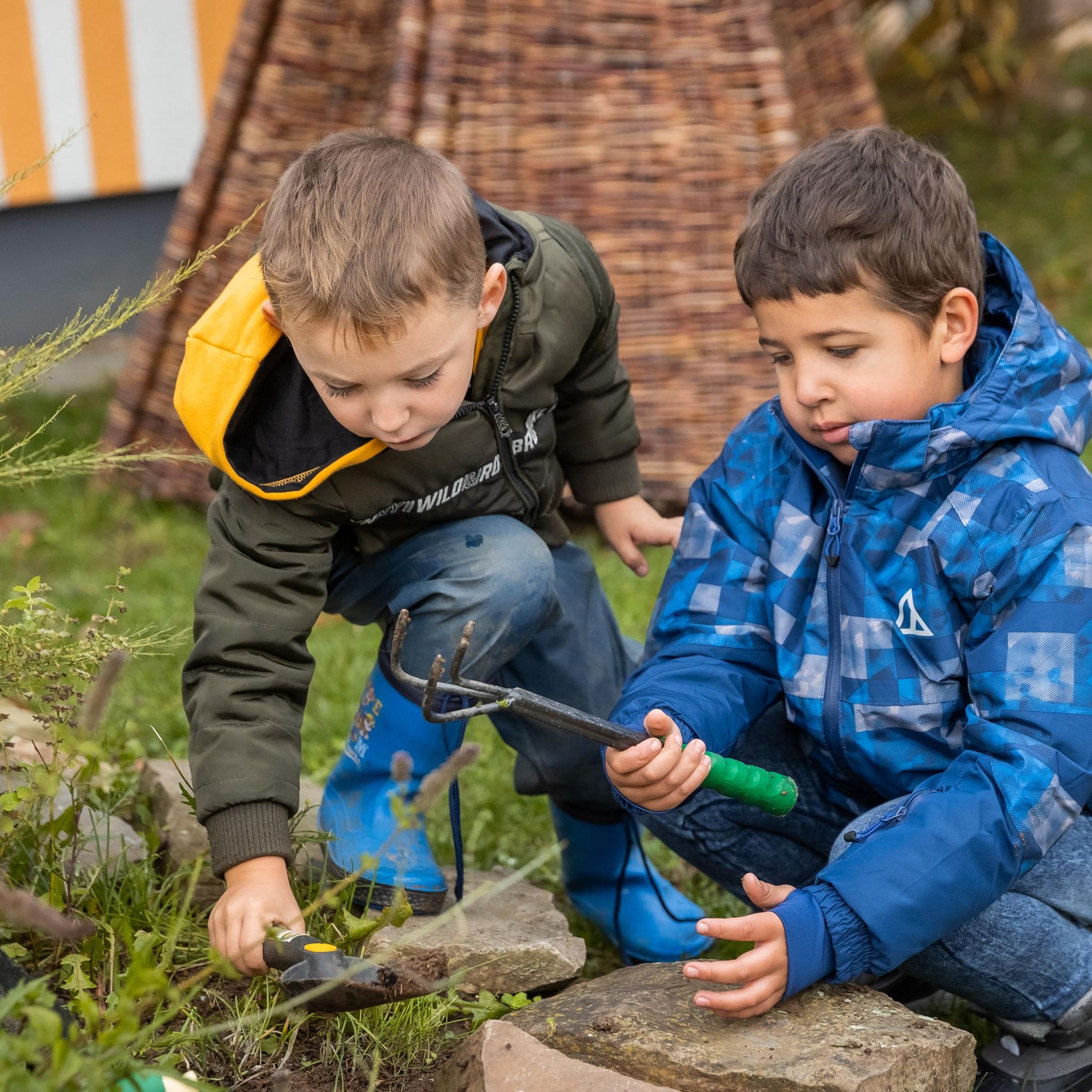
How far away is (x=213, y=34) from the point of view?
16.6 feet

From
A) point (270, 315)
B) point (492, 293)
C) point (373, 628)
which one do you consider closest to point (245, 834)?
point (270, 315)

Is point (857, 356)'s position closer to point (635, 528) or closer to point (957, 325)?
point (957, 325)

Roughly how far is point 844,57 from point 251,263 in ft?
9.16

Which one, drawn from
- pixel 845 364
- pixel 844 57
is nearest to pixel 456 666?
pixel 845 364

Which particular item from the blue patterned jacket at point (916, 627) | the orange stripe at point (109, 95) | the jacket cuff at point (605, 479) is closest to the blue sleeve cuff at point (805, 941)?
the blue patterned jacket at point (916, 627)

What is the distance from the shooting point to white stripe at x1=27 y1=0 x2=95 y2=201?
4.89m

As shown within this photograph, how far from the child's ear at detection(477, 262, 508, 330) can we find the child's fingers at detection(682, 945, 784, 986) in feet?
3.02

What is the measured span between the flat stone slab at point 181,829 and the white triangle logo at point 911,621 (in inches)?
34.1

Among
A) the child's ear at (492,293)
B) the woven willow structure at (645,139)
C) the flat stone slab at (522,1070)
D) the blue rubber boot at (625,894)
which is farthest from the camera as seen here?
the woven willow structure at (645,139)

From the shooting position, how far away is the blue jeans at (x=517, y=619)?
1981 mm

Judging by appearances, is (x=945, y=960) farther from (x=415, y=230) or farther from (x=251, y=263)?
(x=251, y=263)

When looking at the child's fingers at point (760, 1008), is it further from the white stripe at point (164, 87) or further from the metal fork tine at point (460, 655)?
the white stripe at point (164, 87)

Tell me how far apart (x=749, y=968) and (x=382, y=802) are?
66 centimetres

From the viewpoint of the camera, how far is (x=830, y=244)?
1.78 meters
